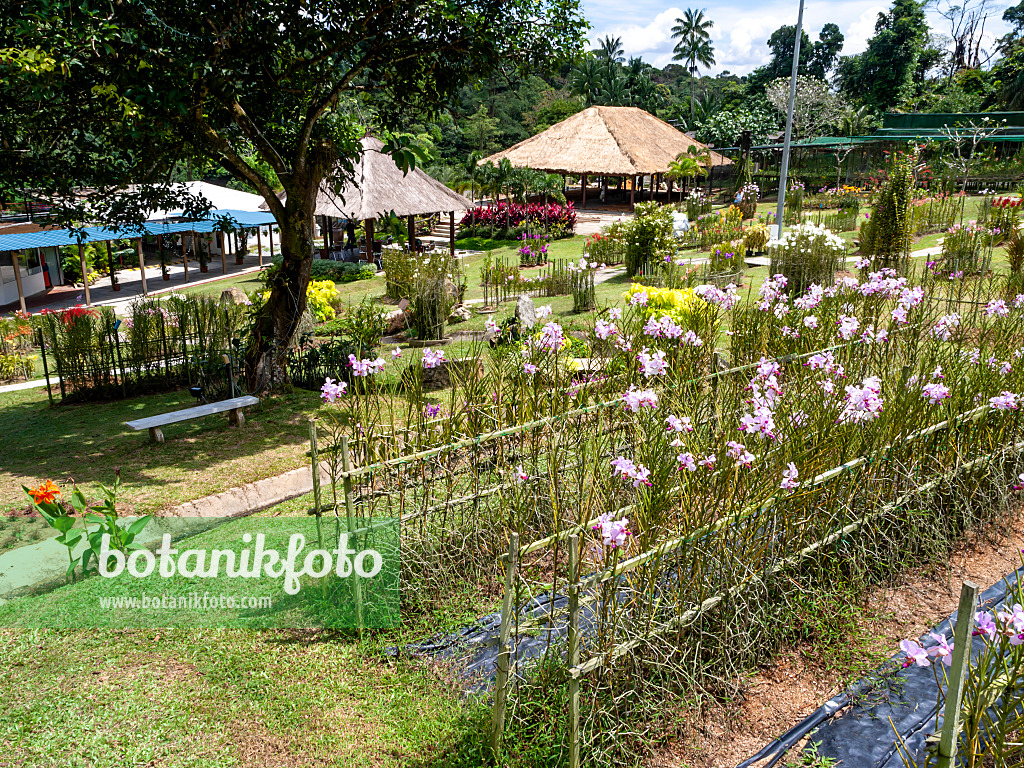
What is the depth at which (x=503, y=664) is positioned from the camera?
2.60 metres

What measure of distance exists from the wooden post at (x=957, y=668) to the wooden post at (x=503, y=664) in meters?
1.34

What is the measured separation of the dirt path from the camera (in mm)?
2811

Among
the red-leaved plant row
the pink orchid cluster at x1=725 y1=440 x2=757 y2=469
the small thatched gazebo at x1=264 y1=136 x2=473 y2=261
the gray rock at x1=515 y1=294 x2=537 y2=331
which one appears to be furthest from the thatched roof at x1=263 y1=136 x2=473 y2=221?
the pink orchid cluster at x1=725 y1=440 x2=757 y2=469

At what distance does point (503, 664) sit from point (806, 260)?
29.5 ft

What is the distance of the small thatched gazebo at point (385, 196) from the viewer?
16.8 m

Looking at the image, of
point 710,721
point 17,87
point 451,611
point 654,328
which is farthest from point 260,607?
point 17,87

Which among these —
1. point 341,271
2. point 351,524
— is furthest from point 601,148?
point 351,524

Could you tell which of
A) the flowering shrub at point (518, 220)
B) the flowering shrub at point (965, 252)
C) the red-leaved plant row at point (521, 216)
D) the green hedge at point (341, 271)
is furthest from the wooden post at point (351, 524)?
the red-leaved plant row at point (521, 216)

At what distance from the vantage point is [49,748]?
290cm

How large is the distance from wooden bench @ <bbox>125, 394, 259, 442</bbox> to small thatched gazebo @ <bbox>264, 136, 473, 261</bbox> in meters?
9.90

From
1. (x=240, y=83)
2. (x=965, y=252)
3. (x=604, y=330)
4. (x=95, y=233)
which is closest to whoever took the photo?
(x=604, y=330)

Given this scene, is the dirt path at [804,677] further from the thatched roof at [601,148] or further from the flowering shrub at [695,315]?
the thatched roof at [601,148]

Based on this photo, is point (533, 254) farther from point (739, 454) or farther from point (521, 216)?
point (739, 454)

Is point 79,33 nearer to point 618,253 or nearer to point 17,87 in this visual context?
point 17,87
